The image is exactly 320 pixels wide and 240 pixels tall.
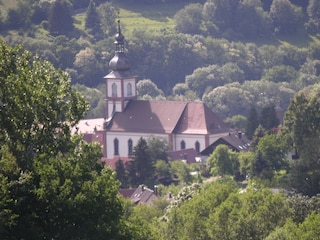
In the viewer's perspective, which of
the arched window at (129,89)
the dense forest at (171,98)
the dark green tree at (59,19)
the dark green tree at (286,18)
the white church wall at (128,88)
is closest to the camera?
the dense forest at (171,98)

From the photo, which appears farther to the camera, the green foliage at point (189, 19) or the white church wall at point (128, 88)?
the green foliage at point (189, 19)

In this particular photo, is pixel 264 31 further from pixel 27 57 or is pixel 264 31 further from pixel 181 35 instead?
pixel 27 57

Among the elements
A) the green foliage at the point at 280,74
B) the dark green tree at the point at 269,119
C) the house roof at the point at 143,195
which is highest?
the green foliage at the point at 280,74

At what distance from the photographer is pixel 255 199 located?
2121 inches

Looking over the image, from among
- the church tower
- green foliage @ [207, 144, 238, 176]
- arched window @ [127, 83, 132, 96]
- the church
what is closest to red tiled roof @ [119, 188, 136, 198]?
green foliage @ [207, 144, 238, 176]

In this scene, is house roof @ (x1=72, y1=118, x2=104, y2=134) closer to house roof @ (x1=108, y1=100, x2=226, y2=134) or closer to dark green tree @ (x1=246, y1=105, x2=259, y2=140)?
house roof @ (x1=108, y1=100, x2=226, y2=134)

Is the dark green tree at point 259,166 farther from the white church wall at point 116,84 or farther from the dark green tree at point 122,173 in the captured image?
the white church wall at point 116,84

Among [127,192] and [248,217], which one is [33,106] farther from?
[127,192]

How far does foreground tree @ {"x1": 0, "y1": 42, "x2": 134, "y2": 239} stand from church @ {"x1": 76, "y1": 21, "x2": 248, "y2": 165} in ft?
218

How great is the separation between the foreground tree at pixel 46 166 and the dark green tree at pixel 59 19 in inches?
5146

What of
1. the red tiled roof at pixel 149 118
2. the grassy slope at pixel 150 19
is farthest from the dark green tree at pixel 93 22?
the red tiled roof at pixel 149 118

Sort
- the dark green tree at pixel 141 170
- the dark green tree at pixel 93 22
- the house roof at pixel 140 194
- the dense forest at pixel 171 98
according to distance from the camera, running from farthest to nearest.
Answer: the dark green tree at pixel 93 22 < the dark green tree at pixel 141 170 < the house roof at pixel 140 194 < the dense forest at pixel 171 98

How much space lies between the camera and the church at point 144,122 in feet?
344

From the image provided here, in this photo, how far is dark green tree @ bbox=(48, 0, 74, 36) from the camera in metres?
168
